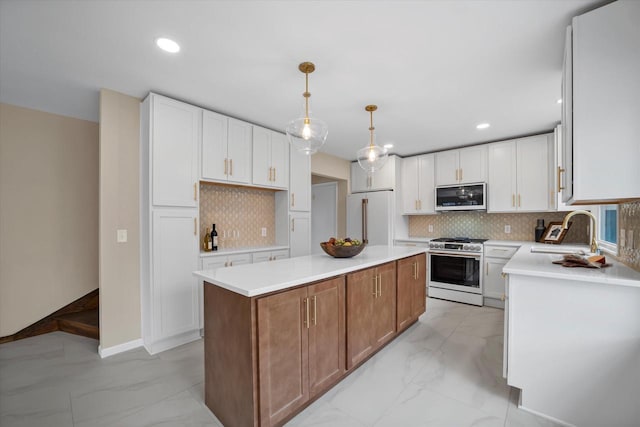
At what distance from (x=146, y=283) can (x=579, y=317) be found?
10.9 feet

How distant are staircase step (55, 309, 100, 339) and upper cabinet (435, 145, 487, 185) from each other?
4965mm

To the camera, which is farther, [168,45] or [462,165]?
[462,165]

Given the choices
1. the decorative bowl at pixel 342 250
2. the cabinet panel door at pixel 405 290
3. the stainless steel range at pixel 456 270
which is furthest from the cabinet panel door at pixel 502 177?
the decorative bowl at pixel 342 250

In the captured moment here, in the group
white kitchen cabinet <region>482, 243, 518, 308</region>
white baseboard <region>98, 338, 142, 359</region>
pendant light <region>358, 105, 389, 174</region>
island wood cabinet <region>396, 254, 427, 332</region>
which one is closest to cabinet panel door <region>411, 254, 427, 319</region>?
island wood cabinet <region>396, 254, 427, 332</region>

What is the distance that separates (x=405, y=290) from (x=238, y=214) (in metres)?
2.28

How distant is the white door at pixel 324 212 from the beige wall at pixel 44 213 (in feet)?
12.2

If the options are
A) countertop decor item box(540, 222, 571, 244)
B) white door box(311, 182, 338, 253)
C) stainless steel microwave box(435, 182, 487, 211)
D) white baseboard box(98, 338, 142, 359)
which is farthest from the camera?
white door box(311, 182, 338, 253)

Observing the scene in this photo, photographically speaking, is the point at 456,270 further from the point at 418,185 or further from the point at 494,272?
the point at 418,185

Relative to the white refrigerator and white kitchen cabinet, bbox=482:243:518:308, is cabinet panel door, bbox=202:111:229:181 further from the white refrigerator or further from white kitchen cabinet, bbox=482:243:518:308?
white kitchen cabinet, bbox=482:243:518:308

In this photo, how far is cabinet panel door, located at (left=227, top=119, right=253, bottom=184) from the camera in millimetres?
3223

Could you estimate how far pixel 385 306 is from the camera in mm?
2498

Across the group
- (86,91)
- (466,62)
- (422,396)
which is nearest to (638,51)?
(466,62)

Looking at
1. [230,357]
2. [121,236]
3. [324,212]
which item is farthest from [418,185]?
[121,236]

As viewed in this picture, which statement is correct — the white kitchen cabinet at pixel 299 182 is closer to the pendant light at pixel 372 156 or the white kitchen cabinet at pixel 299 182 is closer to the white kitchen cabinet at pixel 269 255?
the white kitchen cabinet at pixel 269 255
